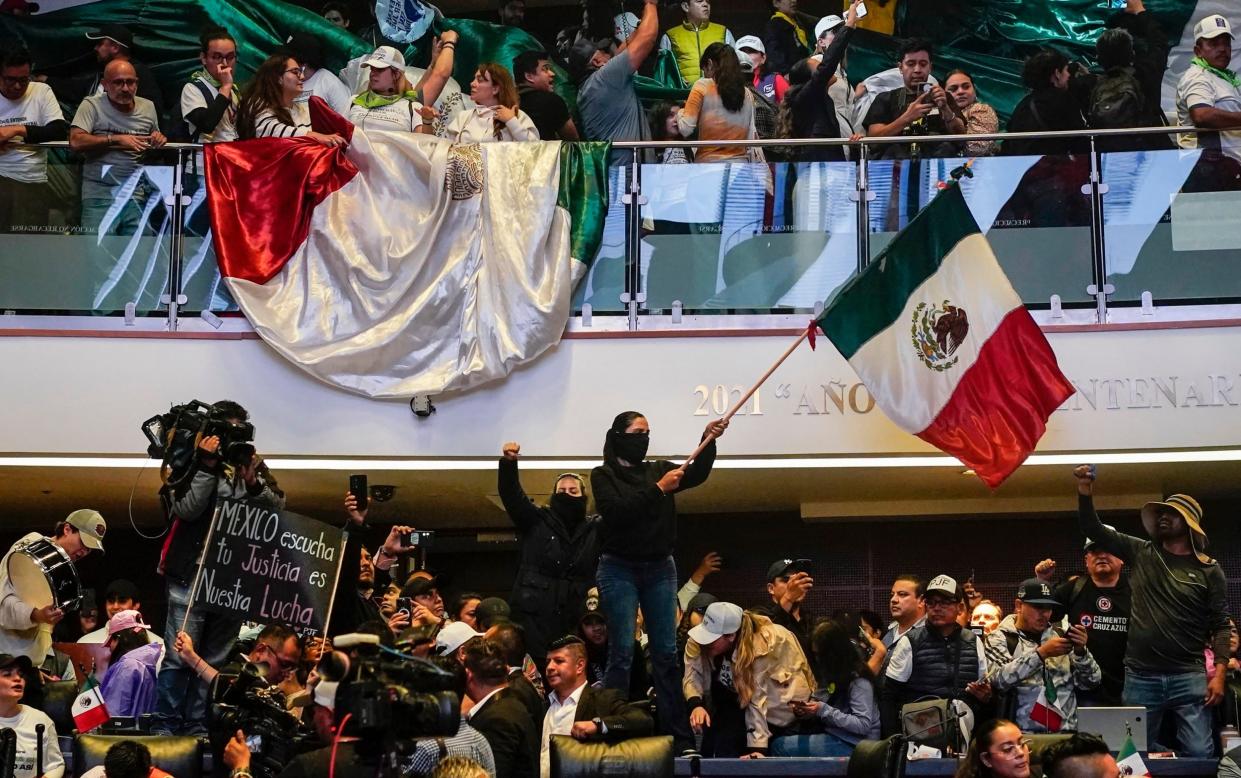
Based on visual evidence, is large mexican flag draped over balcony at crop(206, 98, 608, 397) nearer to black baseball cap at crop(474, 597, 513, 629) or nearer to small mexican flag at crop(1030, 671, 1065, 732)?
black baseball cap at crop(474, 597, 513, 629)

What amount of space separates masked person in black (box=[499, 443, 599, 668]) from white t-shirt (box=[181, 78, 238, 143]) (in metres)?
3.32

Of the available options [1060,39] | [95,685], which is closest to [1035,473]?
[1060,39]

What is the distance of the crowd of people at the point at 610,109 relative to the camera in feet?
32.7

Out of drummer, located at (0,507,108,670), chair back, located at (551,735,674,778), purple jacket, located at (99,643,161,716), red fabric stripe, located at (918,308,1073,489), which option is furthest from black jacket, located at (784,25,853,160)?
purple jacket, located at (99,643,161,716)

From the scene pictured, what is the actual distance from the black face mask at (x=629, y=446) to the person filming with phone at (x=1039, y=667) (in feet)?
6.47

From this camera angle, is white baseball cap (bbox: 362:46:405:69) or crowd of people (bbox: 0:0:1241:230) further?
white baseball cap (bbox: 362:46:405:69)

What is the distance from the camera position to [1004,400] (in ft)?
28.5

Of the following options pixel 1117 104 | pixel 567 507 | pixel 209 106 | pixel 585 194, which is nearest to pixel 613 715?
pixel 567 507

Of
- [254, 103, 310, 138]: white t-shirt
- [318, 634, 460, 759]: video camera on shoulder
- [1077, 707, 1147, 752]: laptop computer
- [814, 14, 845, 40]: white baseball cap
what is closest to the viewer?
[318, 634, 460, 759]: video camera on shoulder

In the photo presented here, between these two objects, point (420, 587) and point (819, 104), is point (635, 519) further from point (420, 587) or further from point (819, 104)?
point (819, 104)

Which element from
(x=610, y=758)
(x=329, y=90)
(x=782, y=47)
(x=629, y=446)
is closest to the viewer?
(x=610, y=758)

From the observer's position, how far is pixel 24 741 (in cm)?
727

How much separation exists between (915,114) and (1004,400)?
7.60 feet

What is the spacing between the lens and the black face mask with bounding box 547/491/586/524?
8.51 meters
